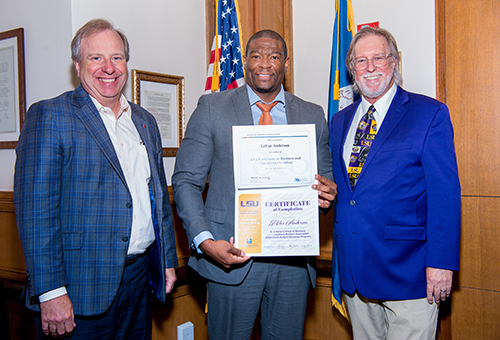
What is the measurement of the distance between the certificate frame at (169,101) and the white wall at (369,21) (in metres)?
1.16

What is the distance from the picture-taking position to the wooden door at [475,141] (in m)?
2.75

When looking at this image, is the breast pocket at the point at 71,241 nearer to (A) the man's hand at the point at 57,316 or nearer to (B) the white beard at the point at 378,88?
(A) the man's hand at the point at 57,316

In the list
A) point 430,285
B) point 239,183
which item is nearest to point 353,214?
point 430,285

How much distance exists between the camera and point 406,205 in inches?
67.4

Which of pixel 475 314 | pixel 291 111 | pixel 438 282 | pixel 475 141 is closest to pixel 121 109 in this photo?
pixel 291 111

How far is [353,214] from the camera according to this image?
1801 millimetres

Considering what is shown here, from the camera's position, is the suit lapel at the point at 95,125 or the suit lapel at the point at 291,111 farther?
the suit lapel at the point at 291,111

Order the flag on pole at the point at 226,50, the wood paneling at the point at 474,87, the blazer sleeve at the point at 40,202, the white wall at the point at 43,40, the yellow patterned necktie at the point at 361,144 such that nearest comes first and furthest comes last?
the blazer sleeve at the point at 40,202 → the yellow patterned necktie at the point at 361,144 → the white wall at the point at 43,40 → the wood paneling at the point at 474,87 → the flag on pole at the point at 226,50

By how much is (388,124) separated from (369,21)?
5.90 feet

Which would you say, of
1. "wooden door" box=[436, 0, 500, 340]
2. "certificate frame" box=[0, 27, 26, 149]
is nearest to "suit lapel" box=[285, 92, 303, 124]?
"wooden door" box=[436, 0, 500, 340]

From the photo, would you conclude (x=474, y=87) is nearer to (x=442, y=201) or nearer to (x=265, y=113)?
(x=442, y=201)

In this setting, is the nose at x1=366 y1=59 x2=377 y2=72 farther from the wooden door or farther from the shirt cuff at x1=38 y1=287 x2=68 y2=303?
the shirt cuff at x1=38 y1=287 x2=68 y2=303

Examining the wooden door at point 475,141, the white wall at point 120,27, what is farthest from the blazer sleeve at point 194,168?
the wooden door at point 475,141

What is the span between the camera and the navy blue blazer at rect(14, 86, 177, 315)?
1447mm
